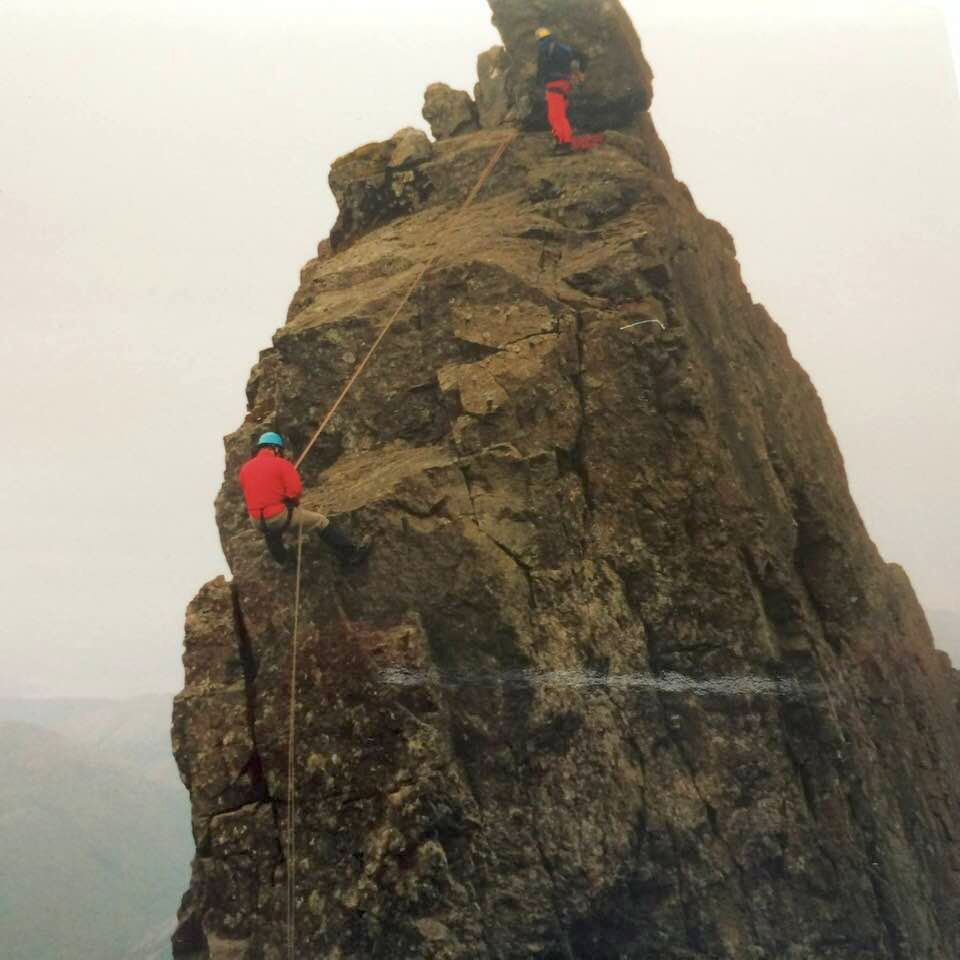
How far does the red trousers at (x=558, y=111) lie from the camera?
15.8 metres

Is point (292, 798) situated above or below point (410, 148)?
below

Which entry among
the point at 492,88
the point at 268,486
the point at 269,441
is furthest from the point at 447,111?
the point at 268,486

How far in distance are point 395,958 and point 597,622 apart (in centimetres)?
508

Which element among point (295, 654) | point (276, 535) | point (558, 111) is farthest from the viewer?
point (558, 111)

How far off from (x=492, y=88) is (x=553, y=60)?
7.95ft

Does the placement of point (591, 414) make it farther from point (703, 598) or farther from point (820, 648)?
point (820, 648)

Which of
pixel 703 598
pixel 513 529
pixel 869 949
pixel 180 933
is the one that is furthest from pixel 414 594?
pixel 869 949

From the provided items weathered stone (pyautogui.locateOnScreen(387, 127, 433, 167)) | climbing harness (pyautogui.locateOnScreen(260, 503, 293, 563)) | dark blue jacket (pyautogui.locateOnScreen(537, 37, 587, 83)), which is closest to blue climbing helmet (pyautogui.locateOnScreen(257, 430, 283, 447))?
climbing harness (pyautogui.locateOnScreen(260, 503, 293, 563))

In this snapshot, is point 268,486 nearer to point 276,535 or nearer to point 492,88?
point 276,535

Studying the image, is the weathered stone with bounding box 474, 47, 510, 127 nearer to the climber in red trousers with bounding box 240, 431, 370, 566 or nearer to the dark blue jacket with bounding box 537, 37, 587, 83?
the dark blue jacket with bounding box 537, 37, 587, 83

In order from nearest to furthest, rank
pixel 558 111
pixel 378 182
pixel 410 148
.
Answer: pixel 558 111 → pixel 410 148 → pixel 378 182

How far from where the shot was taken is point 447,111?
717 inches

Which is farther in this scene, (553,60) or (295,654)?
(553,60)

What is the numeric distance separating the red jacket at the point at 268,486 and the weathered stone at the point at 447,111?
11299mm
